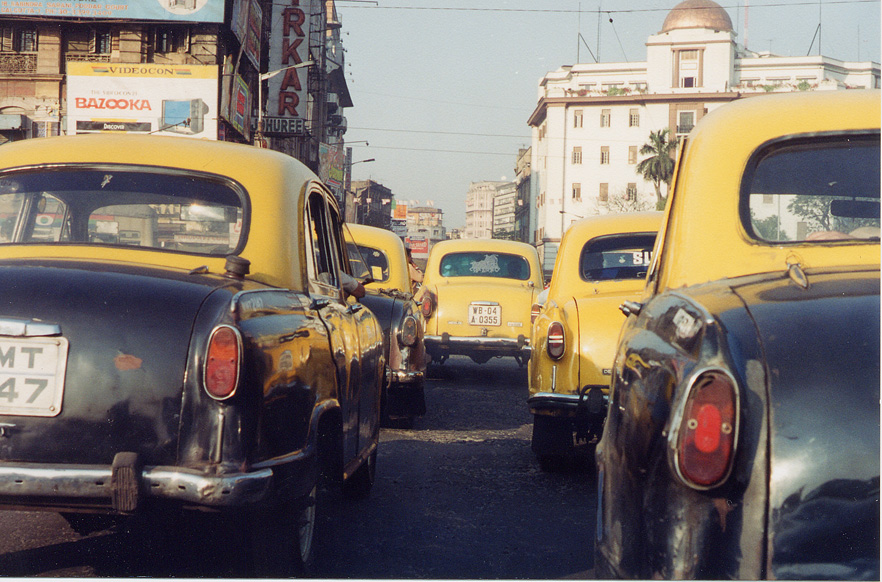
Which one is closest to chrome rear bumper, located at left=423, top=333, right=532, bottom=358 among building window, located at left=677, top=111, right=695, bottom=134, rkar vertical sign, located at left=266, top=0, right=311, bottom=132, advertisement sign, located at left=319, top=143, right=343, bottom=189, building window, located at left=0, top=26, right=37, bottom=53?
building window, located at left=0, top=26, right=37, bottom=53

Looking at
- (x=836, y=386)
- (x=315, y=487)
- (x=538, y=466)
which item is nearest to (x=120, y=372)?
(x=315, y=487)

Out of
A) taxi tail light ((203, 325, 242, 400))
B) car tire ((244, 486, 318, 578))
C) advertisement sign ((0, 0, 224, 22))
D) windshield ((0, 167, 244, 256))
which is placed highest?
A: advertisement sign ((0, 0, 224, 22))

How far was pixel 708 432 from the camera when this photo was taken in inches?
78.6

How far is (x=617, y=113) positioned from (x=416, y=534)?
8020 centimetres

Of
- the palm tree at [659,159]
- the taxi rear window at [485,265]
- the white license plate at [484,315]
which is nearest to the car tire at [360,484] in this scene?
the white license plate at [484,315]

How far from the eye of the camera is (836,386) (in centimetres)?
192

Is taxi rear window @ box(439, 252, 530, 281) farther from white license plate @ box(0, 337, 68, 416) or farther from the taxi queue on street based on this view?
white license plate @ box(0, 337, 68, 416)

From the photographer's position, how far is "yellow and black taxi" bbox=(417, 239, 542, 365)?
12.2m

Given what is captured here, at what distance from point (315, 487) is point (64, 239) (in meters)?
1.38

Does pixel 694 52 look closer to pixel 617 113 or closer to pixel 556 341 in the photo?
pixel 617 113

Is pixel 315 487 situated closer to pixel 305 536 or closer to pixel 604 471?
pixel 305 536

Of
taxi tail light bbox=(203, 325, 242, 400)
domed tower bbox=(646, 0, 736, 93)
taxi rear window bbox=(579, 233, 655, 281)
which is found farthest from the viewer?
domed tower bbox=(646, 0, 736, 93)

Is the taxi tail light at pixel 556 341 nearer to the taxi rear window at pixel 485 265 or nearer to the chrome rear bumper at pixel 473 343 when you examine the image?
the chrome rear bumper at pixel 473 343

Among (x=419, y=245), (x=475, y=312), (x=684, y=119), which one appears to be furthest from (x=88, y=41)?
(x=684, y=119)
